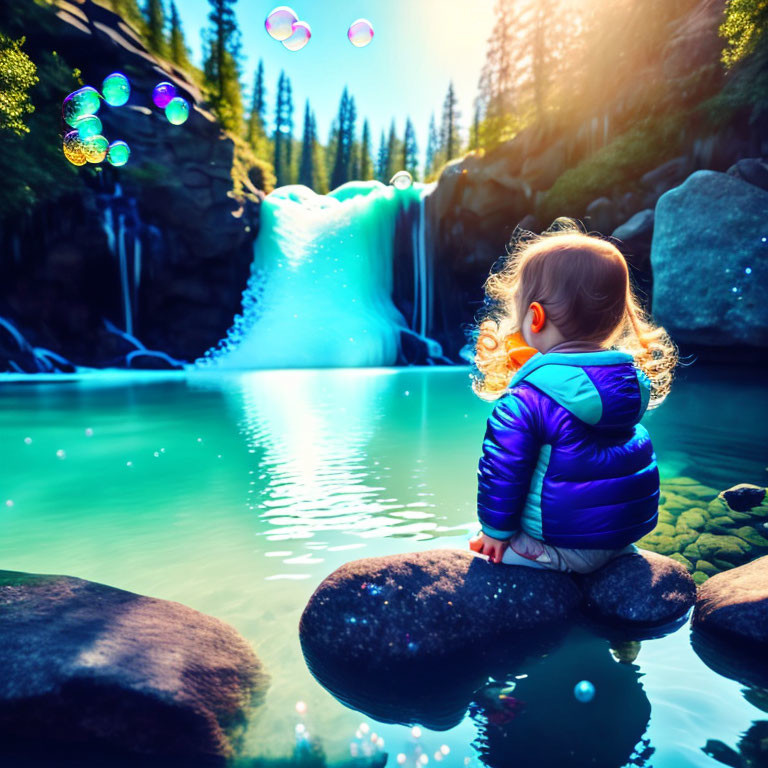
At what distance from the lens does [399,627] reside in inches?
80.0

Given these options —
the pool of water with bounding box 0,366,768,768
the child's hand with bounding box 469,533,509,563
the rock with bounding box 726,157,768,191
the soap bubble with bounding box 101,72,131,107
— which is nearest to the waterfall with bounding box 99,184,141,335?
the pool of water with bounding box 0,366,768,768


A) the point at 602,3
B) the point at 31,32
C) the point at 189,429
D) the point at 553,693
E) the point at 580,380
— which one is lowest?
the point at 189,429

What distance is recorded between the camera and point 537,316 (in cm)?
210

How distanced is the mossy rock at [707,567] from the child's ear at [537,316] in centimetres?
179

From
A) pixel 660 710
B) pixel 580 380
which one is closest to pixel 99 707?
pixel 660 710

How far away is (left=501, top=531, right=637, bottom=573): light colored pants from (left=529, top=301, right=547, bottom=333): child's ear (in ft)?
2.70

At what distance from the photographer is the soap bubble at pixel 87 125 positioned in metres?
7.91

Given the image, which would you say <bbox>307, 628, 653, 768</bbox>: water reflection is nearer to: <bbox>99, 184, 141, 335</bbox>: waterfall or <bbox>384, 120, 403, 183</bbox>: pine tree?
<bbox>99, 184, 141, 335</bbox>: waterfall

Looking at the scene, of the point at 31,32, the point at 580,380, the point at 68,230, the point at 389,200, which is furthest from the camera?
the point at 389,200

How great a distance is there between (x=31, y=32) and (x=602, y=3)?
17.9 m

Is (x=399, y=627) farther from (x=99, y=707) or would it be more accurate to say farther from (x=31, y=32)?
(x=31, y=32)

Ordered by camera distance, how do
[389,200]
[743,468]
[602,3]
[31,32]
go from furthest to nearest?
1. [389,200]
2. [602,3]
3. [31,32]
4. [743,468]

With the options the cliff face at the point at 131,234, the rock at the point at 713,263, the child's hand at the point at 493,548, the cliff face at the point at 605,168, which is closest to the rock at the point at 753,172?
the rock at the point at 713,263

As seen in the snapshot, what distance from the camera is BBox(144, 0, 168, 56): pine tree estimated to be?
28.0 meters
